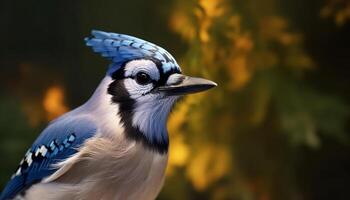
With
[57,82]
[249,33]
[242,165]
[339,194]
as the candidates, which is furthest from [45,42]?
[339,194]

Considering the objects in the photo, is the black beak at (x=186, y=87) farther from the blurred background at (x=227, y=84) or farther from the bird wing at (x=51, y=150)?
the blurred background at (x=227, y=84)

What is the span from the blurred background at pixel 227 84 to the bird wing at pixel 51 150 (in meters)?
0.37

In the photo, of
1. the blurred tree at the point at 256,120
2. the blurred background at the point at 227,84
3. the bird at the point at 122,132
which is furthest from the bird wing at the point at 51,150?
the blurred tree at the point at 256,120

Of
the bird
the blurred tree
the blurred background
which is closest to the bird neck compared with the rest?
the bird

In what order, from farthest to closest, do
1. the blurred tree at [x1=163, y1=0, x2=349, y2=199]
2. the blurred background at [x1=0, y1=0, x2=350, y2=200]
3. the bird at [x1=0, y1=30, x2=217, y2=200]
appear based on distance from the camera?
the blurred tree at [x1=163, y1=0, x2=349, y2=199] < the blurred background at [x1=0, y1=0, x2=350, y2=200] < the bird at [x1=0, y1=30, x2=217, y2=200]

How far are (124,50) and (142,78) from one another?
3cm

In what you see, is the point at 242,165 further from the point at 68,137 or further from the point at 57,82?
the point at 68,137

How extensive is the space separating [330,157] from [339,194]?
0.10 m

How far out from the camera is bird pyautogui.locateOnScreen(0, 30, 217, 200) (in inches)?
22.4

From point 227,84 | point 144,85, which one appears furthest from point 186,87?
point 227,84

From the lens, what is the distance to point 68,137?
0.59 meters

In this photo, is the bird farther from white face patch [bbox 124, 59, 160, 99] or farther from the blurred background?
the blurred background

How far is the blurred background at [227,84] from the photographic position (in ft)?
3.53

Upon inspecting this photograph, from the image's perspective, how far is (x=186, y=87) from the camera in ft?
1.88
